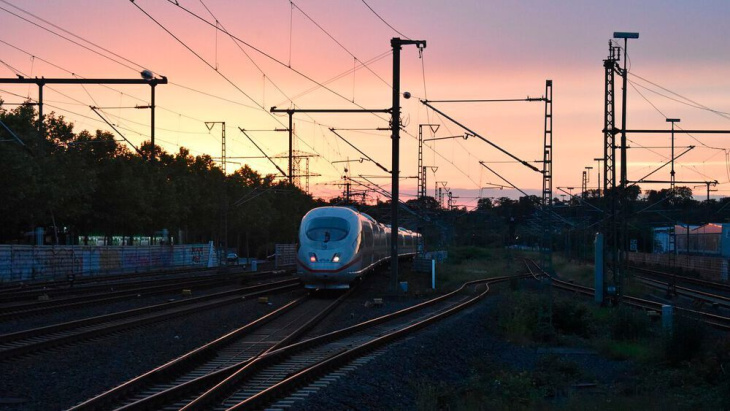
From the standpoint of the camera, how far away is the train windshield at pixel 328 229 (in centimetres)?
3306

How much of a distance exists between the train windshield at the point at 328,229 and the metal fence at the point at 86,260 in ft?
40.4

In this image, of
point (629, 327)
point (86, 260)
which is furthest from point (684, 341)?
point (86, 260)

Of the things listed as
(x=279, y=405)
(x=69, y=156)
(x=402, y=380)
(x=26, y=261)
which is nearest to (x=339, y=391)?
(x=279, y=405)

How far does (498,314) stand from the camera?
25.8 metres

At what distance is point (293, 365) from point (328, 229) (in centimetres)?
1868

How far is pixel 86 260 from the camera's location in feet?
165

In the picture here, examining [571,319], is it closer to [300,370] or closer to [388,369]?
[388,369]

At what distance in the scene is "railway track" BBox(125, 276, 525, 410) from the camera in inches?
440

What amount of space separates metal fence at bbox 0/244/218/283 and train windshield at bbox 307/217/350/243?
12312 mm

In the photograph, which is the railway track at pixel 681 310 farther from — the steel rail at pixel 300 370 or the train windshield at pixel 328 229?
the train windshield at pixel 328 229

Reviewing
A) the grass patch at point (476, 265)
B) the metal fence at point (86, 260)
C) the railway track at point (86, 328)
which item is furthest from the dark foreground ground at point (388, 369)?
the grass patch at point (476, 265)

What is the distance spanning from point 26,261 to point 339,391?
36.3 metres

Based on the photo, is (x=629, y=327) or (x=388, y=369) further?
Answer: (x=629, y=327)

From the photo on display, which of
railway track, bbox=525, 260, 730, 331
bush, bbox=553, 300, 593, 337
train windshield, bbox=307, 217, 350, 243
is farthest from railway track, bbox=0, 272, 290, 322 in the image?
bush, bbox=553, 300, 593, 337
